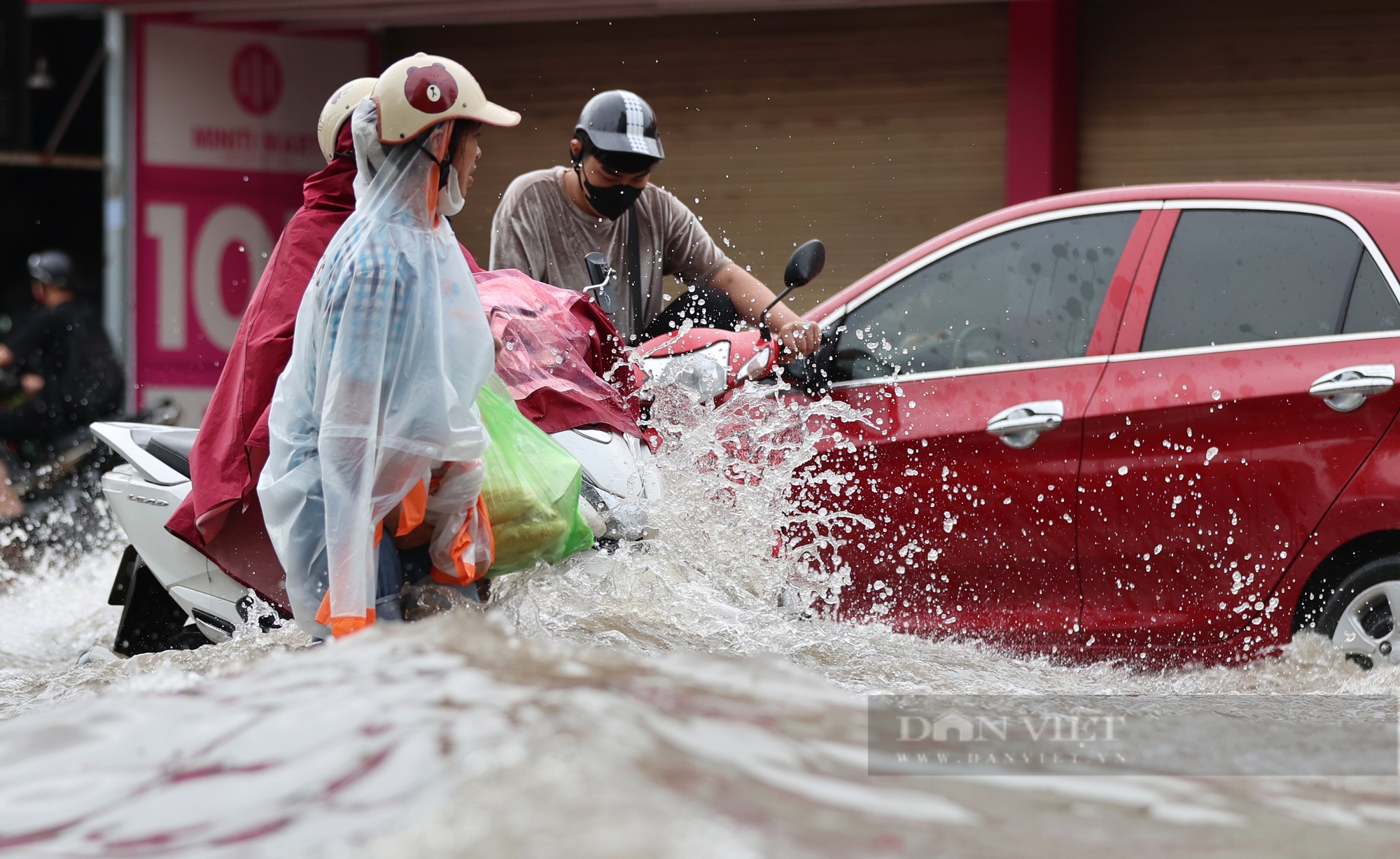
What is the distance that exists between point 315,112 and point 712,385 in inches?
356

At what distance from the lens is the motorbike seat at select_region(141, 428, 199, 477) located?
4836 millimetres

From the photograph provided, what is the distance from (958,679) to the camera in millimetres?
4461

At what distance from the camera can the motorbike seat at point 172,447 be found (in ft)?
15.9

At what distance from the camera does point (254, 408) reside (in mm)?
3809

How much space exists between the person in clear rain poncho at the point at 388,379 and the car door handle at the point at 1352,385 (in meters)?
2.25

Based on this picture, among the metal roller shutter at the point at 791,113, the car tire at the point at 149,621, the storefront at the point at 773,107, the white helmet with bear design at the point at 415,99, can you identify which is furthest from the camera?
the metal roller shutter at the point at 791,113

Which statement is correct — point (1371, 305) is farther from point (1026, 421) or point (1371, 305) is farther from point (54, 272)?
point (54, 272)

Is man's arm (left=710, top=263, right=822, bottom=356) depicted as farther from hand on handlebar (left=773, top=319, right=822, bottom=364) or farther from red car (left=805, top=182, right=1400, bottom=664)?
red car (left=805, top=182, right=1400, bottom=664)

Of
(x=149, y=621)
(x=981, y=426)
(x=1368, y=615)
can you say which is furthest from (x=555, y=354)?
(x=1368, y=615)

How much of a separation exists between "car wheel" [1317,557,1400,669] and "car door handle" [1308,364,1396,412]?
43cm

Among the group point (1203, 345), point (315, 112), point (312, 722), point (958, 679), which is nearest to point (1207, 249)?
point (1203, 345)

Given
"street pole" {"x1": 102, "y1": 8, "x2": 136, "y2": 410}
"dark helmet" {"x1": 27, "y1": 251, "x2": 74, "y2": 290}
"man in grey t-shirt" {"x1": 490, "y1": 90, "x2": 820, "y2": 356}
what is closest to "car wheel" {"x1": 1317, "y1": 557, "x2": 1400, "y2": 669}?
"man in grey t-shirt" {"x1": 490, "y1": 90, "x2": 820, "y2": 356}

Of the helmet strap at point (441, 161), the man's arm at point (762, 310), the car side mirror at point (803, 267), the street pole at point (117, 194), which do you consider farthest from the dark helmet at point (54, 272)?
the helmet strap at point (441, 161)

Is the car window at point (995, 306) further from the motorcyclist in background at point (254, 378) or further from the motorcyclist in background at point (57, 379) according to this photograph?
the motorcyclist in background at point (57, 379)
